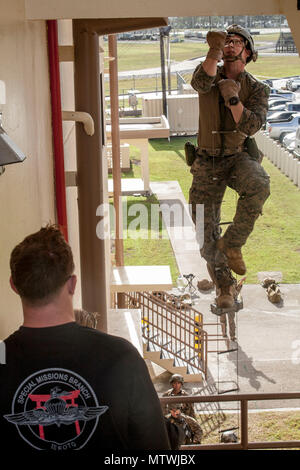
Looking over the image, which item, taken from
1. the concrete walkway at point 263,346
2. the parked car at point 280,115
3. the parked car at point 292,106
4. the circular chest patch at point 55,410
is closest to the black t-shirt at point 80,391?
the circular chest patch at point 55,410

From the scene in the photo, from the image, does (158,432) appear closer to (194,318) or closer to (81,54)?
(81,54)

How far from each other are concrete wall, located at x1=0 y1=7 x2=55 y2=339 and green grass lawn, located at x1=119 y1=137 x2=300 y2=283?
107 cm

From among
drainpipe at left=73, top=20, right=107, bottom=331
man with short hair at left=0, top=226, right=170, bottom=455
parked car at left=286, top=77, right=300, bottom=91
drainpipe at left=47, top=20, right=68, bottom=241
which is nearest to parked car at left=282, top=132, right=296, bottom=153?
parked car at left=286, top=77, right=300, bottom=91

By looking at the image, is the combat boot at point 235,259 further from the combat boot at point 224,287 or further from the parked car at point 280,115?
the parked car at point 280,115

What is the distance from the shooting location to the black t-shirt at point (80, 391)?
7.45 ft

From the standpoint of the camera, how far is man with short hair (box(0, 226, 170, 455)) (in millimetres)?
2271

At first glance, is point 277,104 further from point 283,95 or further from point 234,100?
point 234,100

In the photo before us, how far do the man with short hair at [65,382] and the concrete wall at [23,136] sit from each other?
1190 mm

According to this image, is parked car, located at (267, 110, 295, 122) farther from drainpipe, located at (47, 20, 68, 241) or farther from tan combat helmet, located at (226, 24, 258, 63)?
drainpipe, located at (47, 20, 68, 241)
